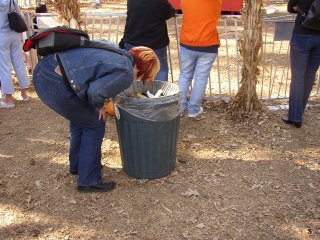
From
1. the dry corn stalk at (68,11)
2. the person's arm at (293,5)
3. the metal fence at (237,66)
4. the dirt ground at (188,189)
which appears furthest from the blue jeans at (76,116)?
the person's arm at (293,5)

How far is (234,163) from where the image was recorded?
13.8 ft

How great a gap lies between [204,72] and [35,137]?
2.24 m

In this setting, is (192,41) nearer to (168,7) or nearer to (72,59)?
(168,7)

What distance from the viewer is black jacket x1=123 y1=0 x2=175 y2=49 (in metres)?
4.50

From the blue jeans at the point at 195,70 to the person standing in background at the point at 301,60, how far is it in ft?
3.11

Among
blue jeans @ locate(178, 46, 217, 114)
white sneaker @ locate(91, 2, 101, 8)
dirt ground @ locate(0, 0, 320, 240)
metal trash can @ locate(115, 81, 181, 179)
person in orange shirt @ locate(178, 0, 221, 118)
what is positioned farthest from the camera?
white sneaker @ locate(91, 2, 101, 8)

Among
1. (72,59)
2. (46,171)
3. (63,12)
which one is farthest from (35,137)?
(72,59)

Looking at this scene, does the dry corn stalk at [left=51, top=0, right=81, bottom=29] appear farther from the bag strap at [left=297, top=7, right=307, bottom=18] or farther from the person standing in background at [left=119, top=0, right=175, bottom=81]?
the bag strap at [left=297, top=7, right=307, bottom=18]

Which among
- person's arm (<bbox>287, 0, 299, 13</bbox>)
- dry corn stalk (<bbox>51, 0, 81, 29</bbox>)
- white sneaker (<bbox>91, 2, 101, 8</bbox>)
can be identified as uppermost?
person's arm (<bbox>287, 0, 299, 13</bbox>)

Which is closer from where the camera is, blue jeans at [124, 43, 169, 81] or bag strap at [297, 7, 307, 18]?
bag strap at [297, 7, 307, 18]

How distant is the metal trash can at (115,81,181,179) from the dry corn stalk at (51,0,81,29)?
6.41 ft

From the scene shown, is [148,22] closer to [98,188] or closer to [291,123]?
[98,188]

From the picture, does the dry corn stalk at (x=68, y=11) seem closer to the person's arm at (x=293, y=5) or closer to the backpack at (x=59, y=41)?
the backpack at (x=59, y=41)

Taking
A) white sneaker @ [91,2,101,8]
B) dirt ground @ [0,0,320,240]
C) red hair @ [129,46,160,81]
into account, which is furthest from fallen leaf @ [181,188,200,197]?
white sneaker @ [91,2,101,8]
